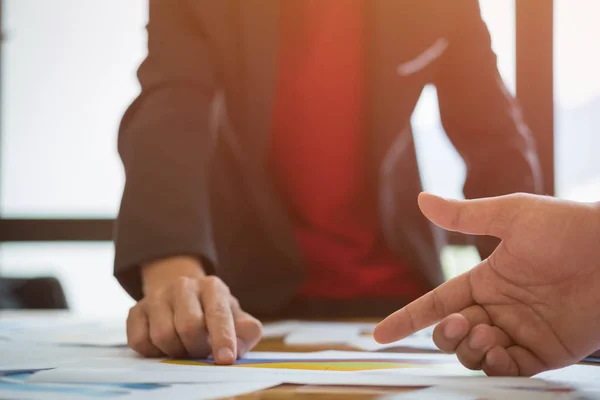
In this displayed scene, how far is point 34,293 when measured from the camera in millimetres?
1818

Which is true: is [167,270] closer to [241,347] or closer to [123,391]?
[241,347]

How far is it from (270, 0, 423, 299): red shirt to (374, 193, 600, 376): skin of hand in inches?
22.5

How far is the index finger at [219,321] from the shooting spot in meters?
0.55

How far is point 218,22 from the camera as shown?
0.99 metres

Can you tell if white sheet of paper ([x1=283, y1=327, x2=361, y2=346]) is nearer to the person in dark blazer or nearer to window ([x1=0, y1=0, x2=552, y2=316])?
the person in dark blazer

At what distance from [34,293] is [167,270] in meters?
1.26

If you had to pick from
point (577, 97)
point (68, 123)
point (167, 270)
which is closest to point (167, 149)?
point (167, 270)

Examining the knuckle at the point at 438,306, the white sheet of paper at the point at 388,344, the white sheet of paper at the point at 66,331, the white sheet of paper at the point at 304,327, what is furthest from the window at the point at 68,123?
the knuckle at the point at 438,306

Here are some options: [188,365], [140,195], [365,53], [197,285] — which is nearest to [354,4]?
[365,53]

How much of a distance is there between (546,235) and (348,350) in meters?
0.28

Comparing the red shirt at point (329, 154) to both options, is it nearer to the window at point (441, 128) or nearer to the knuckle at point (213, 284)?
the window at point (441, 128)

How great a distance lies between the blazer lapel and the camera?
3.20 ft

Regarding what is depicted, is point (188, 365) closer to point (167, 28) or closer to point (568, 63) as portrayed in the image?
point (167, 28)

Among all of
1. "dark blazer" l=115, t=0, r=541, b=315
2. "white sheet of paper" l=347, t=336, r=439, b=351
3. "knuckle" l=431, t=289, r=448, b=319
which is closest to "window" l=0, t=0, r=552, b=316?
"dark blazer" l=115, t=0, r=541, b=315
